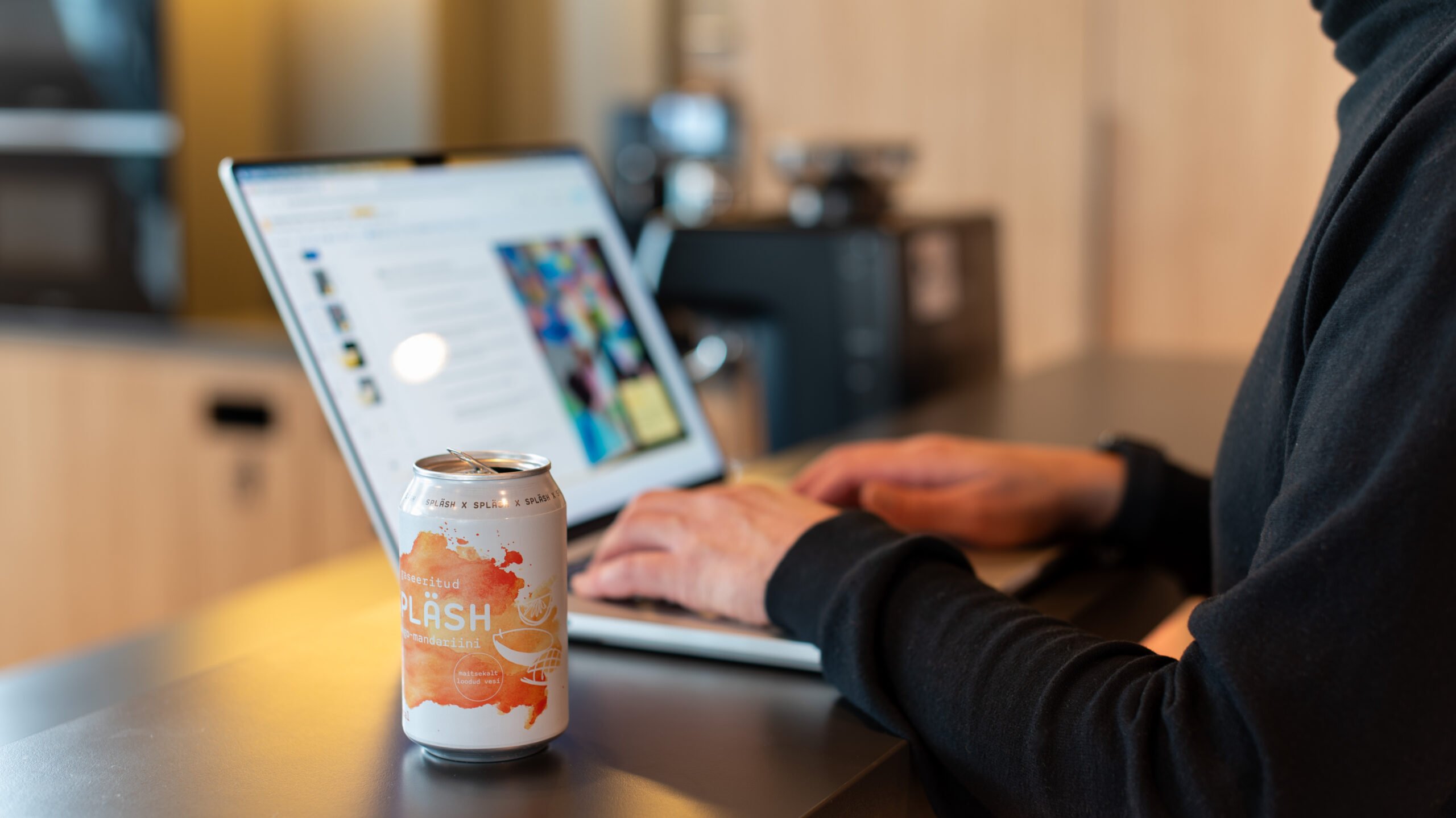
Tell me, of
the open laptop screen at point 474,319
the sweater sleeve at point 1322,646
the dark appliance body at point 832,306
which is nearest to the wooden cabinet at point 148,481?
the dark appliance body at point 832,306

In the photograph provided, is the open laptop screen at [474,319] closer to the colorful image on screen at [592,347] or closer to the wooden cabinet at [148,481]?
the colorful image on screen at [592,347]

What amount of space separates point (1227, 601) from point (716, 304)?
1.36 metres

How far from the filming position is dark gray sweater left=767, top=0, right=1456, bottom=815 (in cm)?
52

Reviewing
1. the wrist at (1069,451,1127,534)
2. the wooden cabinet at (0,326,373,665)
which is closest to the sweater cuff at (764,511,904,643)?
the wrist at (1069,451,1127,534)

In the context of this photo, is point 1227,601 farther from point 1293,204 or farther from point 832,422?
point 1293,204

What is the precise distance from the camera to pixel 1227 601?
0.55 m

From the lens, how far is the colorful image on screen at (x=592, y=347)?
0.93 meters

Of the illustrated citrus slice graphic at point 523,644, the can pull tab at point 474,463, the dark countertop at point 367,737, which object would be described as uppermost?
the can pull tab at point 474,463

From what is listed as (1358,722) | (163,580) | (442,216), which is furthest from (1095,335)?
(1358,722)

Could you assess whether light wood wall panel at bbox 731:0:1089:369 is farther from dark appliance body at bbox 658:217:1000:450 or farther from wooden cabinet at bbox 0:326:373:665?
wooden cabinet at bbox 0:326:373:665

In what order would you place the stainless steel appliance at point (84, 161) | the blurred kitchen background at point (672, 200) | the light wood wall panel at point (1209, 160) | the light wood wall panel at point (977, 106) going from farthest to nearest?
the light wood wall panel at point (977, 106)
the light wood wall panel at point (1209, 160)
the stainless steel appliance at point (84, 161)
the blurred kitchen background at point (672, 200)

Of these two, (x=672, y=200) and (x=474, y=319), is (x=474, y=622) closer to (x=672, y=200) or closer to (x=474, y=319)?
(x=474, y=319)

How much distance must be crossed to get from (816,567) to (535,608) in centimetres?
18

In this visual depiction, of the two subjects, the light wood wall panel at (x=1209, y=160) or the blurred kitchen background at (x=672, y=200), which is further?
the light wood wall panel at (x=1209, y=160)
